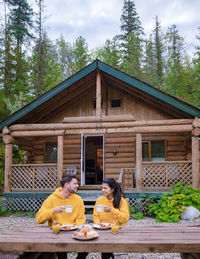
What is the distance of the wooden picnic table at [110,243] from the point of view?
266 cm

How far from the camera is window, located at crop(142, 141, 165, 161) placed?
1298 cm

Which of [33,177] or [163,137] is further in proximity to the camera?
[163,137]

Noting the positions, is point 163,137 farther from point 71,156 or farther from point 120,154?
point 71,156

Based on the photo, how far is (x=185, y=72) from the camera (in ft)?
93.0

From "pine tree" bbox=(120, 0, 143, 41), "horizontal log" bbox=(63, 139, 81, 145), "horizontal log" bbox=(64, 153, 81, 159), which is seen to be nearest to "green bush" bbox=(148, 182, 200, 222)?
"horizontal log" bbox=(64, 153, 81, 159)

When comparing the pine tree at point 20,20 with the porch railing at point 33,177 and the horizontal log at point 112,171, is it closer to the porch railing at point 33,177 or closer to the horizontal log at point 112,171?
the porch railing at point 33,177

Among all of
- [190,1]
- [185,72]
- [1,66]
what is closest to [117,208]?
[1,66]

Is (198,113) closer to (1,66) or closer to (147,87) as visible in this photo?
(147,87)

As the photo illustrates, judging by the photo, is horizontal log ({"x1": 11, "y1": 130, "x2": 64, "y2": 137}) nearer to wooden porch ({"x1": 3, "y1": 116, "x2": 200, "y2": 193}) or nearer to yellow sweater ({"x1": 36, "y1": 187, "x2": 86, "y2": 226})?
wooden porch ({"x1": 3, "y1": 116, "x2": 200, "y2": 193})

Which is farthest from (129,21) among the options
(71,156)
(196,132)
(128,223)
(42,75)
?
(128,223)

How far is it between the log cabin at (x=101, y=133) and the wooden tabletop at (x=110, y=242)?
714cm

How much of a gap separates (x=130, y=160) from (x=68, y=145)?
313 centimetres

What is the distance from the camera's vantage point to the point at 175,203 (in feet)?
30.3

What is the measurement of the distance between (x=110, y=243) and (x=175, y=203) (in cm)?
714
